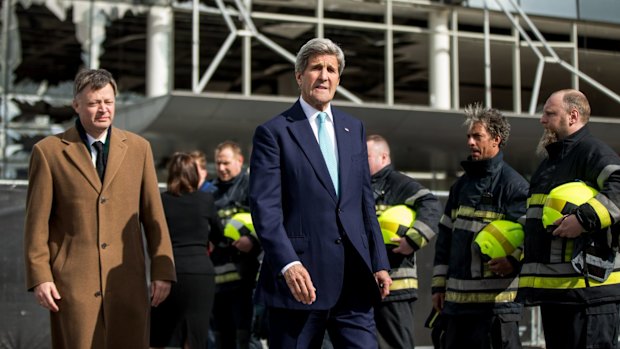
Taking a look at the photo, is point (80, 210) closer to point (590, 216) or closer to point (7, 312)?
point (590, 216)

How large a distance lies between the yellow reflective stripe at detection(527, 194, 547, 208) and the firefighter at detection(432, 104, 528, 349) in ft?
1.69

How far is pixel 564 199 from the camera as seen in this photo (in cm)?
541

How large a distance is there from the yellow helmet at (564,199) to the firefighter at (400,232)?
156 centimetres

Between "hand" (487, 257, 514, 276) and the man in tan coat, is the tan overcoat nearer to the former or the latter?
the man in tan coat

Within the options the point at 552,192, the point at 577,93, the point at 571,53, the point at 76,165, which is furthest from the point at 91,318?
the point at 571,53

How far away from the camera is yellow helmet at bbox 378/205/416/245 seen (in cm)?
698

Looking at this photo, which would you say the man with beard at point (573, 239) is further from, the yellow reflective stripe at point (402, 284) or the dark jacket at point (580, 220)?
the yellow reflective stripe at point (402, 284)

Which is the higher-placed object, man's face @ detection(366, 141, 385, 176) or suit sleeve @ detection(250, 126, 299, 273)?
man's face @ detection(366, 141, 385, 176)

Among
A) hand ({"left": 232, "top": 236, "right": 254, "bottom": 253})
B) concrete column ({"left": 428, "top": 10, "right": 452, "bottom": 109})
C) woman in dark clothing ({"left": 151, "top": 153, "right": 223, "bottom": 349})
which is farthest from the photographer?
concrete column ({"left": 428, "top": 10, "right": 452, "bottom": 109})

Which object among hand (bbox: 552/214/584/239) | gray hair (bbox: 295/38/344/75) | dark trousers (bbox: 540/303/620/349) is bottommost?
dark trousers (bbox: 540/303/620/349)

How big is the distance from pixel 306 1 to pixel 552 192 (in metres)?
16.9

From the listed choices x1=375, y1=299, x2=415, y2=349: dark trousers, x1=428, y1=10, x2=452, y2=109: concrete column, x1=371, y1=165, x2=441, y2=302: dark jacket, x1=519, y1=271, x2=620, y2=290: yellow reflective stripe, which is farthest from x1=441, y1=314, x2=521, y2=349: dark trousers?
x1=428, y1=10, x2=452, y2=109: concrete column

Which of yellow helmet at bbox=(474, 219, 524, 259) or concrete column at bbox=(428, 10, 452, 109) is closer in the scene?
yellow helmet at bbox=(474, 219, 524, 259)

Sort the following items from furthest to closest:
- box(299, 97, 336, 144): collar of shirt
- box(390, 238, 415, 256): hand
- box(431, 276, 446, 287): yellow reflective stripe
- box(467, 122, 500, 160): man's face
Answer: box(390, 238, 415, 256): hand, box(431, 276, 446, 287): yellow reflective stripe, box(467, 122, 500, 160): man's face, box(299, 97, 336, 144): collar of shirt
